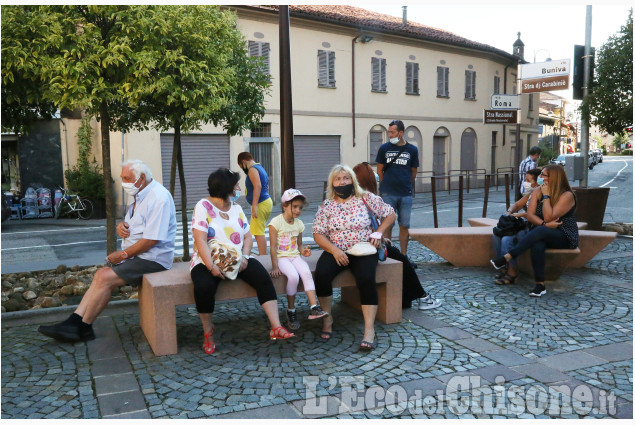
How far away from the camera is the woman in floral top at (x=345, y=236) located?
15.9 feet

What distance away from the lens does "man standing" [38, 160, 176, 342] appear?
15.6 ft

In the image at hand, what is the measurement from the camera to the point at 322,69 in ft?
71.5

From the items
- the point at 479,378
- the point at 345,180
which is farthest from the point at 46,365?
the point at 479,378

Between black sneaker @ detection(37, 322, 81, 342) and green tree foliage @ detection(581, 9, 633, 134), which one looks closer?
black sneaker @ detection(37, 322, 81, 342)

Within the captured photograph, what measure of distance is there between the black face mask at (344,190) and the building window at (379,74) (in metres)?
19.4

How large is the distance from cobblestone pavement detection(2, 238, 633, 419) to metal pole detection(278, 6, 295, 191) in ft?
7.06

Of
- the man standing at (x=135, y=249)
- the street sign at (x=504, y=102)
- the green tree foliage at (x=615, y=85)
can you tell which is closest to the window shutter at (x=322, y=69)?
the street sign at (x=504, y=102)

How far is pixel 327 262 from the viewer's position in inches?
195

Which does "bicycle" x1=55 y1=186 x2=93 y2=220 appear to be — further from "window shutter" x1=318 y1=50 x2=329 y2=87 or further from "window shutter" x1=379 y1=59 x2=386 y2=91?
"window shutter" x1=379 y1=59 x2=386 y2=91

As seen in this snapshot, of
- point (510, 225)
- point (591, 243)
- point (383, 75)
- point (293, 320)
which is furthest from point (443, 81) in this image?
point (293, 320)

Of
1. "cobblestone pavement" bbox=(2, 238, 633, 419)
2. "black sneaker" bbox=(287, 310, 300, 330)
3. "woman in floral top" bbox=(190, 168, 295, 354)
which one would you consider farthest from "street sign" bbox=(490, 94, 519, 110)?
"woman in floral top" bbox=(190, 168, 295, 354)

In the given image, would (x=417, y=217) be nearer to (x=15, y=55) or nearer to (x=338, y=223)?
(x=338, y=223)

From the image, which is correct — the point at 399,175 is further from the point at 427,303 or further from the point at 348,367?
the point at 348,367

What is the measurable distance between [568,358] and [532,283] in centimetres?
255
